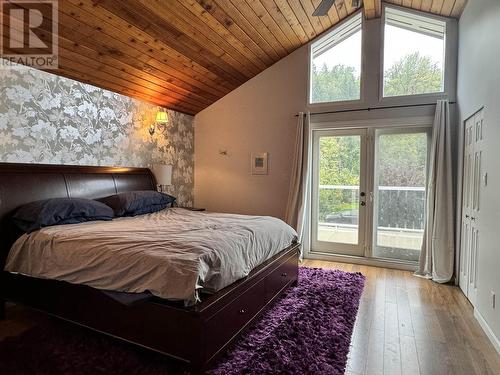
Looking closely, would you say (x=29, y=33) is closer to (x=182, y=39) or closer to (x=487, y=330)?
(x=182, y=39)

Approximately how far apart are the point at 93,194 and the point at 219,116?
2544 mm

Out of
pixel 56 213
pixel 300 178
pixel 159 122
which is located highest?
pixel 159 122

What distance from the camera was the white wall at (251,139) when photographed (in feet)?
15.8

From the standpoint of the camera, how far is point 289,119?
4.82 m

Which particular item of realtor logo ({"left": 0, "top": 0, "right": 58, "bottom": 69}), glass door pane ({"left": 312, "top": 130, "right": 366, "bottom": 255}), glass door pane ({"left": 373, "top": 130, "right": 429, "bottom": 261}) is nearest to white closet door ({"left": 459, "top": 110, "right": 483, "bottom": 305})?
glass door pane ({"left": 373, "top": 130, "right": 429, "bottom": 261})

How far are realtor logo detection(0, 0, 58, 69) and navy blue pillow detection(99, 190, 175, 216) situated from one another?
1497 mm

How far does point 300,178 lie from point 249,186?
3.06 ft

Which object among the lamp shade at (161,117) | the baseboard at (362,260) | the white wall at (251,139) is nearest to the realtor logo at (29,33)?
the lamp shade at (161,117)

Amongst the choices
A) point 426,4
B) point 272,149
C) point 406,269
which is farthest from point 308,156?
point 426,4

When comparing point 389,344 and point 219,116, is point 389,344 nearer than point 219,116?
Yes

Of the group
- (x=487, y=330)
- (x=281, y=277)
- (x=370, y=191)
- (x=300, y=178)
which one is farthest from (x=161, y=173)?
(x=487, y=330)

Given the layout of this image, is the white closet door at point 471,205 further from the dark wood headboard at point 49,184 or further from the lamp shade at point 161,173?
the dark wood headboard at point 49,184

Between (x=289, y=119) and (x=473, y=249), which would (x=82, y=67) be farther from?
(x=473, y=249)

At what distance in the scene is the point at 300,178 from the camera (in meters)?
4.61
